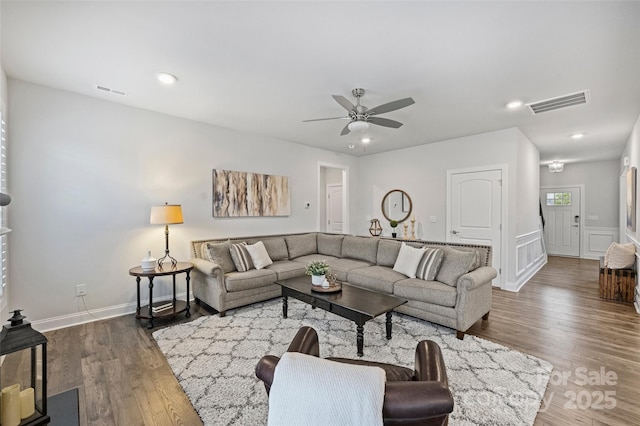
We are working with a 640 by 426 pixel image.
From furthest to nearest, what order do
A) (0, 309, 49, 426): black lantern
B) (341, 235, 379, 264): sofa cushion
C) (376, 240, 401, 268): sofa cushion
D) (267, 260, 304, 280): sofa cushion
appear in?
1. (341, 235, 379, 264): sofa cushion
2. (376, 240, 401, 268): sofa cushion
3. (267, 260, 304, 280): sofa cushion
4. (0, 309, 49, 426): black lantern

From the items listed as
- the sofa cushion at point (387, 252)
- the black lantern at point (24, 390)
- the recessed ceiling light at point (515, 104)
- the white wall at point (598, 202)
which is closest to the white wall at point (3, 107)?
the black lantern at point (24, 390)

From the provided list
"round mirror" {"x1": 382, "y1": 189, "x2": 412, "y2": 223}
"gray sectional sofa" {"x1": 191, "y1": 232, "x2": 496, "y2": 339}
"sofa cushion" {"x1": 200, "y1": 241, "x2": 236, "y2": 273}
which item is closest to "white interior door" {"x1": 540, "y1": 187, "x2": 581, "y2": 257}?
"round mirror" {"x1": 382, "y1": 189, "x2": 412, "y2": 223}

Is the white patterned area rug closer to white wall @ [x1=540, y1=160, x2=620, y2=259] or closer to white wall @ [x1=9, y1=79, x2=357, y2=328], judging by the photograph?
white wall @ [x1=9, y1=79, x2=357, y2=328]

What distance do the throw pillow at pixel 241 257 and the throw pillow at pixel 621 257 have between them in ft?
17.6

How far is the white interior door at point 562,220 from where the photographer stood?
785cm

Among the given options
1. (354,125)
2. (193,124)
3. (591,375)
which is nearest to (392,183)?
(354,125)

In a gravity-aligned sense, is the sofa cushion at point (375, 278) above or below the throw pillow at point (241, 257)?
below

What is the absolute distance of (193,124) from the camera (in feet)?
13.9

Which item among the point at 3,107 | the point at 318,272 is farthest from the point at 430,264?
the point at 3,107

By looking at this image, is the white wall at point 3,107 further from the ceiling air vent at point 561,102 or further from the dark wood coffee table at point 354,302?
the ceiling air vent at point 561,102

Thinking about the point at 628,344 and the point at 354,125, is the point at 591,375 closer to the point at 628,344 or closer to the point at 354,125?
the point at 628,344

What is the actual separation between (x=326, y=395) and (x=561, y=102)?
4323 millimetres

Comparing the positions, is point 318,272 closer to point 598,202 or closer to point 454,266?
point 454,266

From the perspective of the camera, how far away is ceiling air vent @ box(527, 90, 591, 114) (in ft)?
10.7
